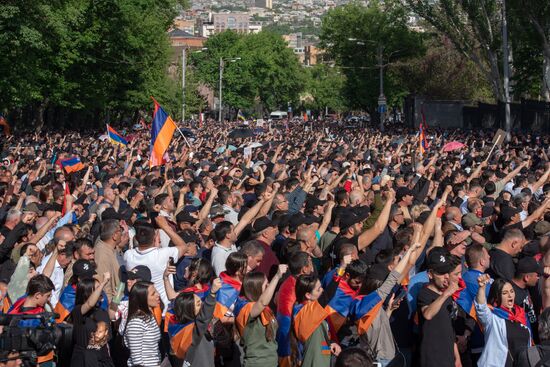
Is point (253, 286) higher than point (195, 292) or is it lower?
higher

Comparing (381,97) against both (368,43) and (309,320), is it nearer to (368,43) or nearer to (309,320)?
(368,43)

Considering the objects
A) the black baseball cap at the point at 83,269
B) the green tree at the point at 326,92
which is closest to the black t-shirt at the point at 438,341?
the black baseball cap at the point at 83,269

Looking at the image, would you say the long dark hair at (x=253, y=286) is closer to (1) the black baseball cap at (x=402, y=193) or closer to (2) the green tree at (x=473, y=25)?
(1) the black baseball cap at (x=402, y=193)

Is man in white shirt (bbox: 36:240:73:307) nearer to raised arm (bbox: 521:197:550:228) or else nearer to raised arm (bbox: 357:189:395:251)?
raised arm (bbox: 357:189:395:251)

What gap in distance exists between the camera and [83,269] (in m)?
8.62

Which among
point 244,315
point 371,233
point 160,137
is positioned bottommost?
point 244,315

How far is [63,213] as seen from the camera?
1299cm

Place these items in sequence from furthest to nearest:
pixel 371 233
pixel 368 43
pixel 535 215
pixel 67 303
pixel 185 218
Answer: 1. pixel 368 43
2. pixel 535 215
3. pixel 185 218
4. pixel 371 233
5. pixel 67 303

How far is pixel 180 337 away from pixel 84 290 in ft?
3.05

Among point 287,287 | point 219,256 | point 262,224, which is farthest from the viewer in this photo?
point 262,224

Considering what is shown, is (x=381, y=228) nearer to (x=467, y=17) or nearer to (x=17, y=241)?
(x=17, y=241)

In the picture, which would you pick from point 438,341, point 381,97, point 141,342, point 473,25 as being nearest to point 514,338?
point 438,341

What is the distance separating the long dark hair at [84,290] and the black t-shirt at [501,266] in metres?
3.42

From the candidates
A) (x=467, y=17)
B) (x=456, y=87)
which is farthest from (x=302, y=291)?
(x=456, y=87)
